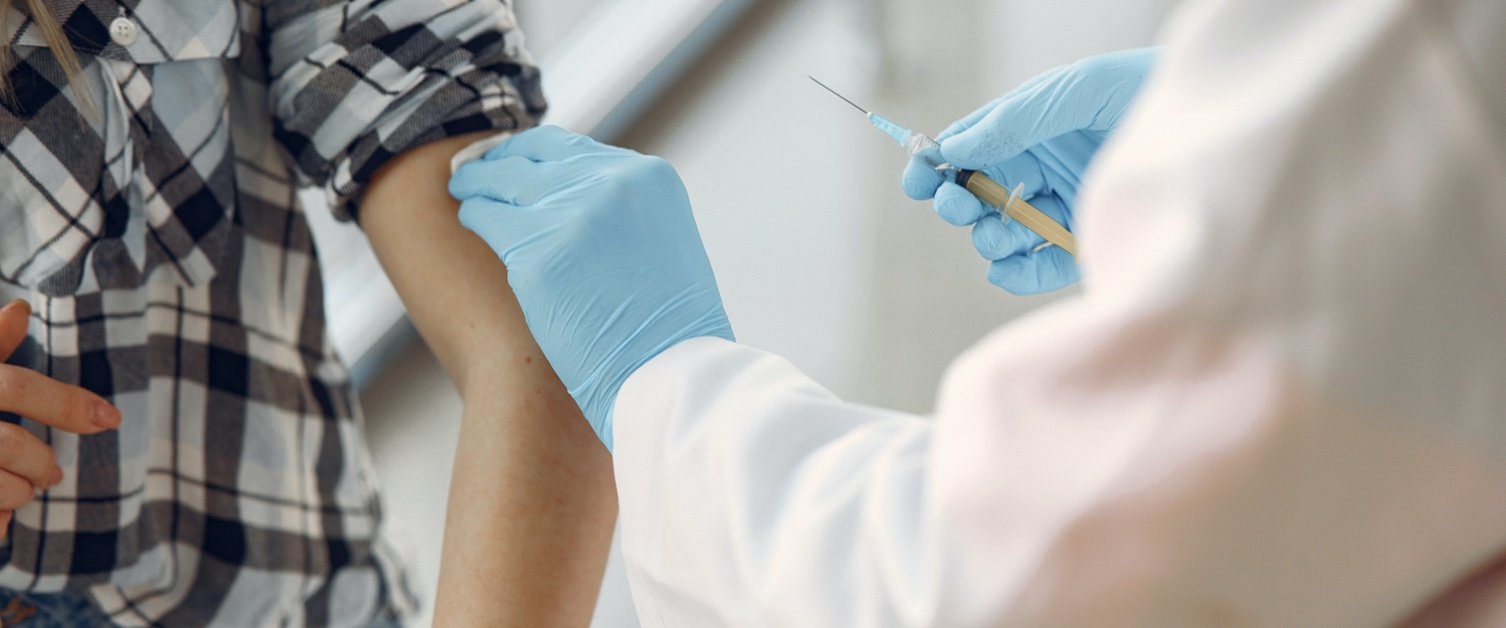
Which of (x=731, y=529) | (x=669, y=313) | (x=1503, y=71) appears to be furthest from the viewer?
(x=669, y=313)

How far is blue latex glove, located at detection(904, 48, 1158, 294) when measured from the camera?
0.92 meters

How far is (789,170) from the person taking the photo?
1.94 meters

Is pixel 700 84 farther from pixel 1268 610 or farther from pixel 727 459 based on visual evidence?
pixel 1268 610

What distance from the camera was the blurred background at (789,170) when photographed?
69.5 inches

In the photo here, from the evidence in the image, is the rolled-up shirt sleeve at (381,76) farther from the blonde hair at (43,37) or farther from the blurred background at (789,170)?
the blurred background at (789,170)

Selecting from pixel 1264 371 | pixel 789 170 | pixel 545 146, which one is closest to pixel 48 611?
pixel 545 146

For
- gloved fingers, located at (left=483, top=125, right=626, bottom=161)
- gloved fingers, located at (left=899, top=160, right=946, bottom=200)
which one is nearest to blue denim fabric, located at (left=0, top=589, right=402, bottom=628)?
gloved fingers, located at (left=483, top=125, right=626, bottom=161)

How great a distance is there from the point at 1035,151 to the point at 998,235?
118 mm

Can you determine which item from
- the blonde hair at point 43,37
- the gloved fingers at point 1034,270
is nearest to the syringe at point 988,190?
the gloved fingers at point 1034,270

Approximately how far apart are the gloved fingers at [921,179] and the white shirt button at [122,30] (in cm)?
65

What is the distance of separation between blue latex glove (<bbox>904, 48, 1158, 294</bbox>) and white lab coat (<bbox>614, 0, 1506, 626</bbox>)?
1.65 ft

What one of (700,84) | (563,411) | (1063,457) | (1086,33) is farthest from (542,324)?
(1086,33)

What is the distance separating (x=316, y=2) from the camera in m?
0.89

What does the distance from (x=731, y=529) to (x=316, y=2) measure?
0.62 m
